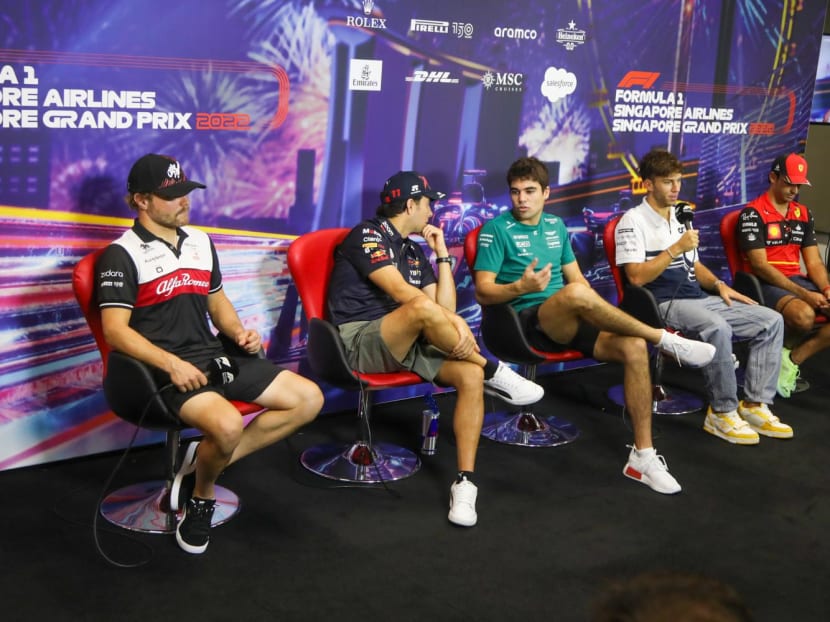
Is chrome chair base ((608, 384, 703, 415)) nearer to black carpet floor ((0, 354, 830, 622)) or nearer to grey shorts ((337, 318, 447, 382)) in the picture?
black carpet floor ((0, 354, 830, 622))

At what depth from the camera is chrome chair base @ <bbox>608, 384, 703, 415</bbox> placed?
4863 mm

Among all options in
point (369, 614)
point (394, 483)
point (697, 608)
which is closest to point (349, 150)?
point (394, 483)

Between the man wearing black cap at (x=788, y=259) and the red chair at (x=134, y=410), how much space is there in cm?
290

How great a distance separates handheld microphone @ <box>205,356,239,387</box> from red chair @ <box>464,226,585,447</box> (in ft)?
4.30

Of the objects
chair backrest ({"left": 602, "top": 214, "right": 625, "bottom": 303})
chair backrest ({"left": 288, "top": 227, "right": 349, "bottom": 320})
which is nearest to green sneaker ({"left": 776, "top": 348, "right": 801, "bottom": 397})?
chair backrest ({"left": 602, "top": 214, "right": 625, "bottom": 303})

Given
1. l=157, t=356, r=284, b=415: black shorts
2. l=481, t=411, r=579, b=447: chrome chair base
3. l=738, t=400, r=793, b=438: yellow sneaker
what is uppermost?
l=157, t=356, r=284, b=415: black shorts

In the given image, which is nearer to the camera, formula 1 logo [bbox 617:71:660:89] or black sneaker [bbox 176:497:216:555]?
black sneaker [bbox 176:497:216:555]

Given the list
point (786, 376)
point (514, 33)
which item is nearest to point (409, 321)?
point (514, 33)

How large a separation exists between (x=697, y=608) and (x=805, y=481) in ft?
11.3

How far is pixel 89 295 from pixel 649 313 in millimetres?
2412

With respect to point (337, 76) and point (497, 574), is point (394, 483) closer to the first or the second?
point (497, 574)

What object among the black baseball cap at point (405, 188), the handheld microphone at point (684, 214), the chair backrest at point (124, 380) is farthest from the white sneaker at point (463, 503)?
the handheld microphone at point (684, 214)

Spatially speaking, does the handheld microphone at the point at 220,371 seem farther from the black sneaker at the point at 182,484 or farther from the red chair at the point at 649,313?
the red chair at the point at 649,313

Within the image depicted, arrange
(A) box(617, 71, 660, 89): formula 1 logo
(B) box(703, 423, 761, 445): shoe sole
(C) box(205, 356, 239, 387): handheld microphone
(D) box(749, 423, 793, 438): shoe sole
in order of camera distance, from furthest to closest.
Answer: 1. (A) box(617, 71, 660, 89): formula 1 logo
2. (D) box(749, 423, 793, 438): shoe sole
3. (B) box(703, 423, 761, 445): shoe sole
4. (C) box(205, 356, 239, 387): handheld microphone
